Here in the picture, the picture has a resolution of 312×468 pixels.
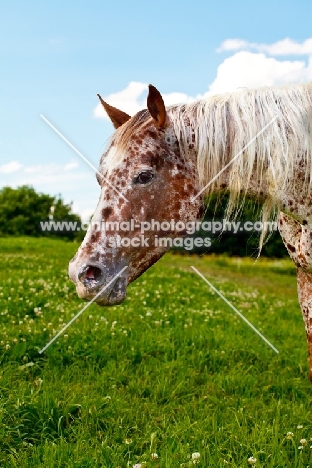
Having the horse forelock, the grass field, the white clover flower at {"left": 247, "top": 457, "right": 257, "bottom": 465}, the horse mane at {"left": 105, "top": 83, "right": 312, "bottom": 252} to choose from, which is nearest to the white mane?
the horse mane at {"left": 105, "top": 83, "right": 312, "bottom": 252}

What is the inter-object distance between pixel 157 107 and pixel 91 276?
1.32m

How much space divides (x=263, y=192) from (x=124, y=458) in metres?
2.42

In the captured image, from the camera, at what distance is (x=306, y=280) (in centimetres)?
506

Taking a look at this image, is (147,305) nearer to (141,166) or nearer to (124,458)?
(124,458)

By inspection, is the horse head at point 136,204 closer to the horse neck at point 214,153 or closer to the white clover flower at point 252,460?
the horse neck at point 214,153

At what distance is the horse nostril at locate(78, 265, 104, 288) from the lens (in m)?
3.47

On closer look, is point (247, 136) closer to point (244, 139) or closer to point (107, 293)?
point (244, 139)

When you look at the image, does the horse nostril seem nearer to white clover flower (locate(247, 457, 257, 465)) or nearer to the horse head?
the horse head

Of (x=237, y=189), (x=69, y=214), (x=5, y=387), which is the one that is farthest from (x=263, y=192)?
(x=69, y=214)

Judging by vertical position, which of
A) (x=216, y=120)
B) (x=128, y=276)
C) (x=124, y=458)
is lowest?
(x=124, y=458)

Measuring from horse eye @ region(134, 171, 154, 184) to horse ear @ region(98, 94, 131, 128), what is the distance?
0.74 metres

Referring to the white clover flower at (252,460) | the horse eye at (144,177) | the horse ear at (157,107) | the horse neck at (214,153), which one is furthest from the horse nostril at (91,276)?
the white clover flower at (252,460)

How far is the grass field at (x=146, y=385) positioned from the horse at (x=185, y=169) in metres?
1.55

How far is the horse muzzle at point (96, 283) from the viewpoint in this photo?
3.47 metres
